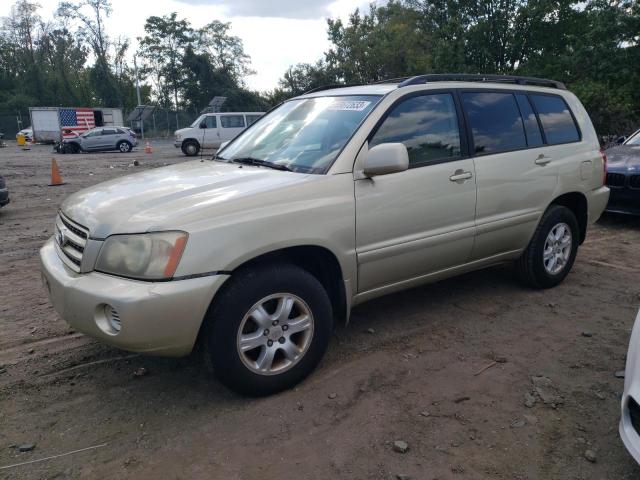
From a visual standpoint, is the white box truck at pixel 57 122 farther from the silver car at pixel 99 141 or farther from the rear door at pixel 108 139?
the rear door at pixel 108 139

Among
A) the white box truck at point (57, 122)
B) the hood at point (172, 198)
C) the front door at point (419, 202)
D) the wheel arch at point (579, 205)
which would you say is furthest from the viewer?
the white box truck at point (57, 122)

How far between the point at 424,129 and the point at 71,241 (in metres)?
2.43

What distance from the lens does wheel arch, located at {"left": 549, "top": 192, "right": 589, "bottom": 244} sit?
4745mm

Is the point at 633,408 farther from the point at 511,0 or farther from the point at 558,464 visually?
the point at 511,0

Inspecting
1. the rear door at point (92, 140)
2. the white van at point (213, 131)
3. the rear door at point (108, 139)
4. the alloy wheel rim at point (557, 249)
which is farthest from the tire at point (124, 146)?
the alloy wheel rim at point (557, 249)

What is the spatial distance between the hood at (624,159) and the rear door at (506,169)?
3360 millimetres

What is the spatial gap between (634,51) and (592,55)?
42.1 inches

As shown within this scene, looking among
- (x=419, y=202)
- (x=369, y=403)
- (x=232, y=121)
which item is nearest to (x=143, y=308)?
(x=369, y=403)

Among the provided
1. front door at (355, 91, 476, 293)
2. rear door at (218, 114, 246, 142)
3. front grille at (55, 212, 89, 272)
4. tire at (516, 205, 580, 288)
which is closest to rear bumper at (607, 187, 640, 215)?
tire at (516, 205, 580, 288)

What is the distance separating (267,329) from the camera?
9.54 feet

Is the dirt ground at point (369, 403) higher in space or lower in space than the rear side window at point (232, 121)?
lower

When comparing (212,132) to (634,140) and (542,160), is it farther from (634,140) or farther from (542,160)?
(542,160)

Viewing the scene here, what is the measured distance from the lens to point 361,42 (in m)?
39.1

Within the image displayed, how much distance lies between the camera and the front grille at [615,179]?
23.2 feet
